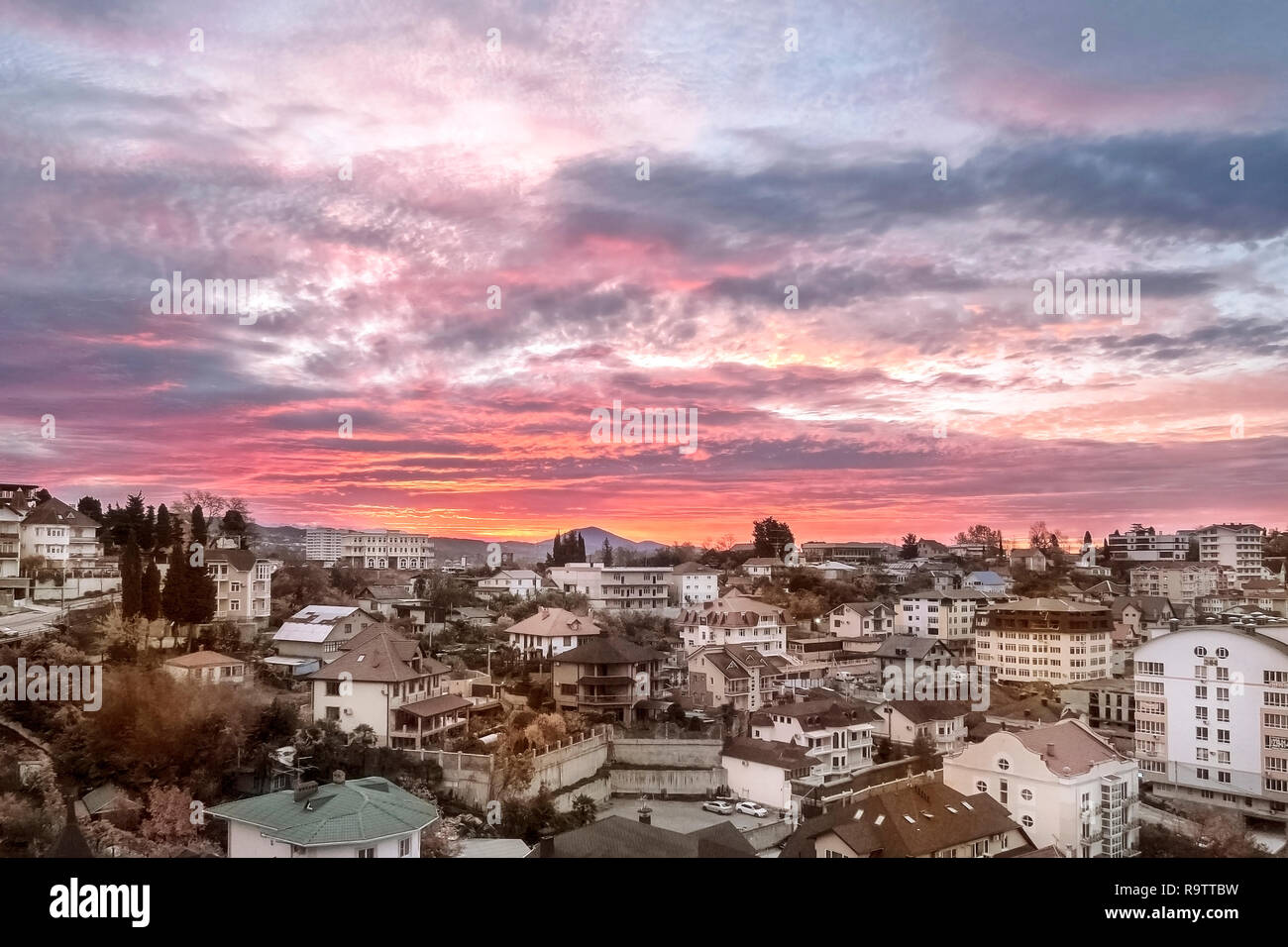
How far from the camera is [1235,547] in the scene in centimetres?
716

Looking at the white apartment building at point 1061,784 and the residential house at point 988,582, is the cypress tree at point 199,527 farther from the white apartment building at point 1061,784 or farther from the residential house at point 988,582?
the residential house at point 988,582

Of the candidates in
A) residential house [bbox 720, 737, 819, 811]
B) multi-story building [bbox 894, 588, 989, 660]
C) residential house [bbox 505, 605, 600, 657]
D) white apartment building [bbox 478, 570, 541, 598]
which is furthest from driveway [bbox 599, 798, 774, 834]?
multi-story building [bbox 894, 588, 989, 660]

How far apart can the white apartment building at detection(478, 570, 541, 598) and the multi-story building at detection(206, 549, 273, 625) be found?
6.08 ft

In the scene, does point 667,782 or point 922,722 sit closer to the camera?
point 667,782

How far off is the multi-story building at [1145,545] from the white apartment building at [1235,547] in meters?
0.15

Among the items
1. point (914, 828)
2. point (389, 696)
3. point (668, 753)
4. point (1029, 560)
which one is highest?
point (1029, 560)

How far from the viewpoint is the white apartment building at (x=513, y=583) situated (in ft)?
26.5

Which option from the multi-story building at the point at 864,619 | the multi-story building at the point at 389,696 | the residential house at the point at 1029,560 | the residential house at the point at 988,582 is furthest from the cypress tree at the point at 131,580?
the residential house at the point at 1029,560

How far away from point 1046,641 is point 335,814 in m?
5.87

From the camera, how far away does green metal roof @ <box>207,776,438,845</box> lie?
4.73 meters

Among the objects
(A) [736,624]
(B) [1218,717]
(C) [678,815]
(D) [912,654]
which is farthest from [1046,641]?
(C) [678,815]

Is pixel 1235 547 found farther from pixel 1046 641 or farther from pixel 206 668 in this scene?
pixel 206 668
